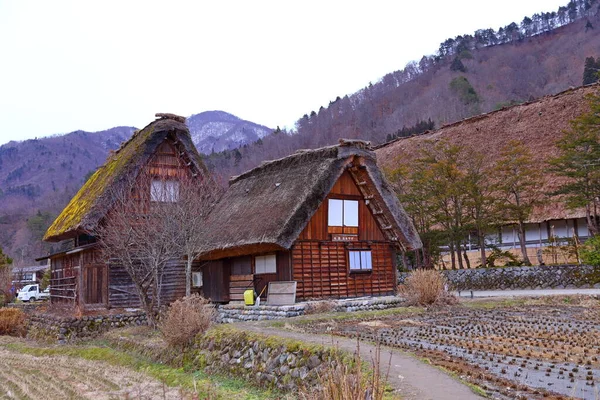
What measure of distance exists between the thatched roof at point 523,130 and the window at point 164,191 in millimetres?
17674

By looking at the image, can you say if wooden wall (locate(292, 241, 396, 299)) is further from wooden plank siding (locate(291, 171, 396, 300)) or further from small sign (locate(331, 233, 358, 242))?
small sign (locate(331, 233, 358, 242))

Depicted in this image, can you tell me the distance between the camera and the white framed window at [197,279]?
958 inches

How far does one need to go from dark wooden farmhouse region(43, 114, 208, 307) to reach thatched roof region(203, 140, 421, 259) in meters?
2.69

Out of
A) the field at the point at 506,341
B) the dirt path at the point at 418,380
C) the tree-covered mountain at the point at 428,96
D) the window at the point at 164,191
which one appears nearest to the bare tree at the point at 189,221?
the window at the point at 164,191

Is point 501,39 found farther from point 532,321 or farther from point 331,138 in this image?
point 532,321

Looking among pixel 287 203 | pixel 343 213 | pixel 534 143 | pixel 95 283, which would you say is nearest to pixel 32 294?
pixel 95 283

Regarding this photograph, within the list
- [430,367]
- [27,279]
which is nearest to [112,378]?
[430,367]

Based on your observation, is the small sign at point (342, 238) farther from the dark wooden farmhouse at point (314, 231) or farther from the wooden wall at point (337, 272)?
the wooden wall at point (337, 272)

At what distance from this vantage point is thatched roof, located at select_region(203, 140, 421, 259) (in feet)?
62.5

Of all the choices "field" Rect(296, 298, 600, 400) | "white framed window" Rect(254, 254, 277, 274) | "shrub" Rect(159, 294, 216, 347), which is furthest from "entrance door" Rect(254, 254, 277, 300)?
"shrub" Rect(159, 294, 216, 347)

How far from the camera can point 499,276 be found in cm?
2841

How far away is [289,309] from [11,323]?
13568mm

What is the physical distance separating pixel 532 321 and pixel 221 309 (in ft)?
36.8

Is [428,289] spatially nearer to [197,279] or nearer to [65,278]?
[197,279]
